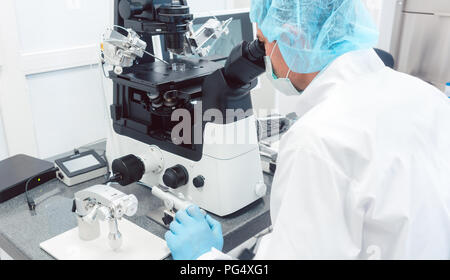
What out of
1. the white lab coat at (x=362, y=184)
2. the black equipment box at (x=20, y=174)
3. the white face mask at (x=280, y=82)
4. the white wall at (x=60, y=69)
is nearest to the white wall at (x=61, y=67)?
the white wall at (x=60, y=69)

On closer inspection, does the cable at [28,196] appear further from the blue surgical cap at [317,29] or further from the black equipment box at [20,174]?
the blue surgical cap at [317,29]

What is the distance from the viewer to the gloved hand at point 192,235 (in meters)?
0.93

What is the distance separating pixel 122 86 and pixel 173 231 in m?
0.53

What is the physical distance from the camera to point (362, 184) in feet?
2.20

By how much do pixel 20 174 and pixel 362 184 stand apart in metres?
1.08

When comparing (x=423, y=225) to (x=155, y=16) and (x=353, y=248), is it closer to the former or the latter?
(x=353, y=248)

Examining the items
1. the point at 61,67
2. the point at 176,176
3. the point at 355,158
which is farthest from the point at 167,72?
the point at 61,67

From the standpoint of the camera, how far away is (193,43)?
3.76 ft

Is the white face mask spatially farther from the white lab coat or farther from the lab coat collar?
the white lab coat

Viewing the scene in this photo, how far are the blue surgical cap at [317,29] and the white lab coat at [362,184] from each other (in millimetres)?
131

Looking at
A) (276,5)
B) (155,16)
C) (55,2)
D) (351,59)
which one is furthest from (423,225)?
(55,2)

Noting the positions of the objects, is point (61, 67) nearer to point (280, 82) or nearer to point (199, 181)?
point (199, 181)

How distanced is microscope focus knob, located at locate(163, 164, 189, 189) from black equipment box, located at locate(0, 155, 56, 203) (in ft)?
1.47

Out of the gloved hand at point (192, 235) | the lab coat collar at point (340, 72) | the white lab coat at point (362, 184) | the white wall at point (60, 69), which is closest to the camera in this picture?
the white lab coat at point (362, 184)
